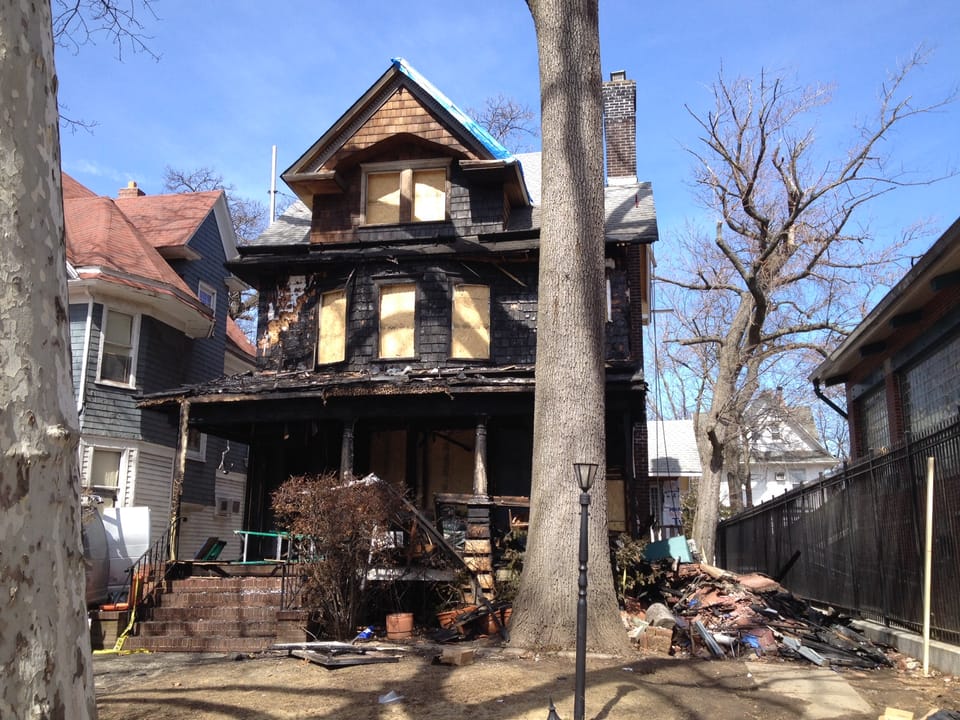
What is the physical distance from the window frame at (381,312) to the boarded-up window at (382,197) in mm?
1423

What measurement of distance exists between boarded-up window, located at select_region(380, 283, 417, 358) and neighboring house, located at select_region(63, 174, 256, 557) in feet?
15.7

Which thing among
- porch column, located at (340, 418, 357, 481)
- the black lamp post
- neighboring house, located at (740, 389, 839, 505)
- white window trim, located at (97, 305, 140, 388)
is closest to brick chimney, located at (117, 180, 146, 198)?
white window trim, located at (97, 305, 140, 388)

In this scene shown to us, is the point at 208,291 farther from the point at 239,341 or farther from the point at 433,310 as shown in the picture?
the point at 433,310

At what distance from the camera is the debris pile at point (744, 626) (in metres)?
8.86

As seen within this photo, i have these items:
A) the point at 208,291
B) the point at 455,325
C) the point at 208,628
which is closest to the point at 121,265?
the point at 208,291

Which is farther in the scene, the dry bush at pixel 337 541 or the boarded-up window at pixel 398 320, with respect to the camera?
the boarded-up window at pixel 398 320

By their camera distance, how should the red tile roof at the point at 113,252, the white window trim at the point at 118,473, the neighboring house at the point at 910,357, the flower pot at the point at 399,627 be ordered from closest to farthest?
1. the neighboring house at the point at 910,357
2. the flower pot at the point at 399,627
3. the white window trim at the point at 118,473
4. the red tile roof at the point at 113,252

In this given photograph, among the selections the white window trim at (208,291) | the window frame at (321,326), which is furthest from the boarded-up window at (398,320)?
the white window trim at (208,291)

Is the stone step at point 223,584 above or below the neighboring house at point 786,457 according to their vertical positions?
below

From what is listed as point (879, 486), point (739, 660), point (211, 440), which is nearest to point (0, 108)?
point (739, 660)

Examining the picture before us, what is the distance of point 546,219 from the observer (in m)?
9.68

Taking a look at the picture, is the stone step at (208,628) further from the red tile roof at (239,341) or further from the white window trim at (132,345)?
the red tile roof at (239,341)

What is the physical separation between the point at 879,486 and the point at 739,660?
113 inches

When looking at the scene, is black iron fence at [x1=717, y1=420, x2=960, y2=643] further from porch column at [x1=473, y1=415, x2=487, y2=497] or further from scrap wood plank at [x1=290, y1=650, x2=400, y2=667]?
scrap wood plank at [x1=290, y1=650, x2=400, y2=667]
